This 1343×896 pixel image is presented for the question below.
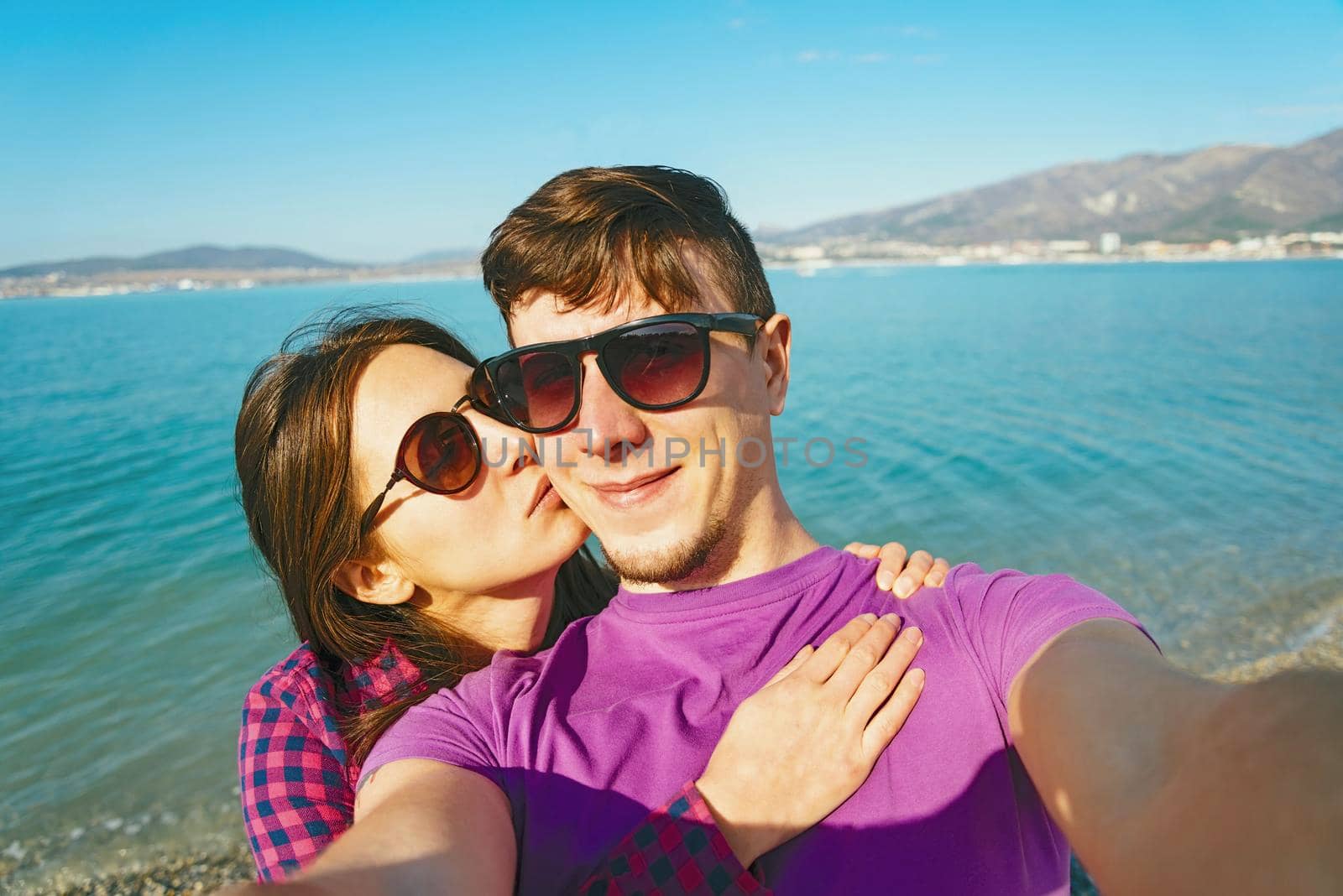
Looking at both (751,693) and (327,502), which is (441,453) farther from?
(751,693)

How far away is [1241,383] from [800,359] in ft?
48.0

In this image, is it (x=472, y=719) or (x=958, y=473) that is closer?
(x=472, y=719)

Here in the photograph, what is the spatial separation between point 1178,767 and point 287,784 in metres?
2.19

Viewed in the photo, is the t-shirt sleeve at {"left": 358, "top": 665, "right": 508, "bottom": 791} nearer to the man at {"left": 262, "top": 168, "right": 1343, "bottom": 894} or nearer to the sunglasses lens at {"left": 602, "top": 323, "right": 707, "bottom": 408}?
the man at {"left": 262, "top": 168, "right": 1343, "bottom": 894}

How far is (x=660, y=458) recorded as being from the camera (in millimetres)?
2164

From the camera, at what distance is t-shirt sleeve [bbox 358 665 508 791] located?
1811 mm

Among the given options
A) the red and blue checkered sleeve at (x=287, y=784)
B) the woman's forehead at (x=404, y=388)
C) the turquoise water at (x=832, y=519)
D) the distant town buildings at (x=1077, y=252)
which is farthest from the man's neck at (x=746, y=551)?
the distant town buildings at (x=1077, y=252)

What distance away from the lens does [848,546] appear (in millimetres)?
2762

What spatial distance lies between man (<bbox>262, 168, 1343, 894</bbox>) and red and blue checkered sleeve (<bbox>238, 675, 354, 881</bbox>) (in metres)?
0.55

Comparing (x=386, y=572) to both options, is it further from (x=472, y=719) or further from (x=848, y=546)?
(x=848, y=546)

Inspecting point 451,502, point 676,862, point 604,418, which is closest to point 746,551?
point 604,418

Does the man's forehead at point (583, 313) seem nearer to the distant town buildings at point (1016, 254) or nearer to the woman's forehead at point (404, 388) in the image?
the woman's forehead at point (404, 388)

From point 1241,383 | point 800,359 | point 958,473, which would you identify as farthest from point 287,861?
point 800,359

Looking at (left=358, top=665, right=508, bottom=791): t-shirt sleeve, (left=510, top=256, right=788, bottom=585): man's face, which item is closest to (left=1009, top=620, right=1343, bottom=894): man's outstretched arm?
(left=510, top=256, right=788, bottom=585): man's face
